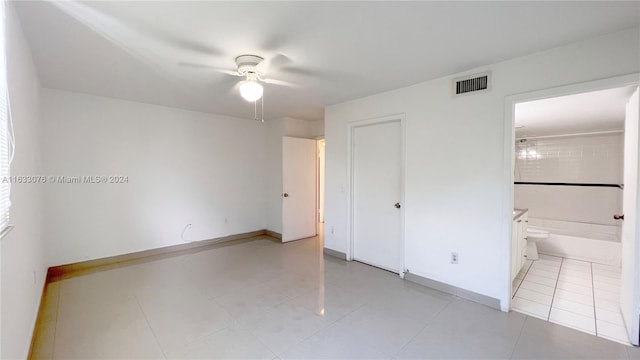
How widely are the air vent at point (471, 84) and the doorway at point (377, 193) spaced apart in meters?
0.76

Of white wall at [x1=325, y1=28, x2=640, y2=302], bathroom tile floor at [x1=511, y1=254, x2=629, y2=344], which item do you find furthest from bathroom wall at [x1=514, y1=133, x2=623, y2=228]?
white wall at [x1=325, y1=28, x2=640, y2=302]

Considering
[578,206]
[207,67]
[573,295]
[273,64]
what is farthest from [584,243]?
[207,67]

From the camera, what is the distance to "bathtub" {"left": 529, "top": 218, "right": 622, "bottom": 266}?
388cm

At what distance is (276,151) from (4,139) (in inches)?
155

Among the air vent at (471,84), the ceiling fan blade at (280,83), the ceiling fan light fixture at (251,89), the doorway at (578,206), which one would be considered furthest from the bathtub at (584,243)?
the ceiling fan light fixture at (251,89)

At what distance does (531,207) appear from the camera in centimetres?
545

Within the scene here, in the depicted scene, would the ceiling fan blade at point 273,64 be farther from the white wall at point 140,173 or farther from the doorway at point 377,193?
the white wall at point 140,173

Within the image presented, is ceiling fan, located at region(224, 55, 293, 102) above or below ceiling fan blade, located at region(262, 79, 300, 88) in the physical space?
below

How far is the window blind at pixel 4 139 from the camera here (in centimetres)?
143

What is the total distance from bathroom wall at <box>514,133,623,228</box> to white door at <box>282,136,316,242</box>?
4296 mm

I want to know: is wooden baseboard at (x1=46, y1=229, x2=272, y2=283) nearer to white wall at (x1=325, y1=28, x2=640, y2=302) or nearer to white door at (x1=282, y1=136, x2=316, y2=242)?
white door at (x1=282, y1=136, x2=316, y2=242)

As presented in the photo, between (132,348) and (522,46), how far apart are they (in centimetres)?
396

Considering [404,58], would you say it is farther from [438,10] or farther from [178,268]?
[178,268]

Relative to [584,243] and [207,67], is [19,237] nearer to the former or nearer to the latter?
[207,67]
